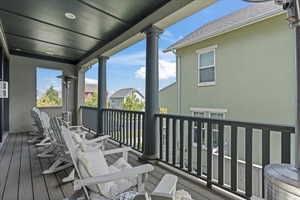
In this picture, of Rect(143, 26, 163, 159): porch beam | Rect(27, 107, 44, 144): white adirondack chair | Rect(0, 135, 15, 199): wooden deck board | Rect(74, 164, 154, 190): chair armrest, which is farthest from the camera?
Rect(27, 107, 44, 144): white adirondack chair

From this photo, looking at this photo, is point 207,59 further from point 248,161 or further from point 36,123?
point 36,123

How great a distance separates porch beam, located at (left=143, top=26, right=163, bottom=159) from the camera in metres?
3.47

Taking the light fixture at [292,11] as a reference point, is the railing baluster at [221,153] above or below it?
below

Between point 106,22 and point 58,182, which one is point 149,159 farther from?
point 106,22

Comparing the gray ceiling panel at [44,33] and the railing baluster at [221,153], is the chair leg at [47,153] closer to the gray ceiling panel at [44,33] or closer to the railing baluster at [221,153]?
the gray ceiling panel at [44,33]

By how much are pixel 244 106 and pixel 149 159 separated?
13.0ft

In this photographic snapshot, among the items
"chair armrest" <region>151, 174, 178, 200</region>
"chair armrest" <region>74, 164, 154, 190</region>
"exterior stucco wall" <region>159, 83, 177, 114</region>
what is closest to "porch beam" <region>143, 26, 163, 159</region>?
"chair armrest" <region>74, 164, 154, 190</region>

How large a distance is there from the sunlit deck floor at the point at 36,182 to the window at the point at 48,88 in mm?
3814

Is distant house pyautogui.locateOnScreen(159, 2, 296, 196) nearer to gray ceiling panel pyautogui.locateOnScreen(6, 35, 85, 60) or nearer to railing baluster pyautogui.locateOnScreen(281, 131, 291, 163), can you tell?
railing baluster pyautogui.locateOnScreen(281, 131, 291, 163)

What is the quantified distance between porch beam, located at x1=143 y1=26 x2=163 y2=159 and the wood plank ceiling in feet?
1.54

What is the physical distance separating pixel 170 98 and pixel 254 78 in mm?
3822

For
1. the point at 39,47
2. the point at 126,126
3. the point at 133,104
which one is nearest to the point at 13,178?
the point at 126,126

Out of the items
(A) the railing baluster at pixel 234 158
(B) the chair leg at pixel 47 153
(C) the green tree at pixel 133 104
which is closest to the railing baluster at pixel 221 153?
(A) the railing baluster at pixel 234 158

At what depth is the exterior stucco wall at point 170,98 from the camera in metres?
8.30
